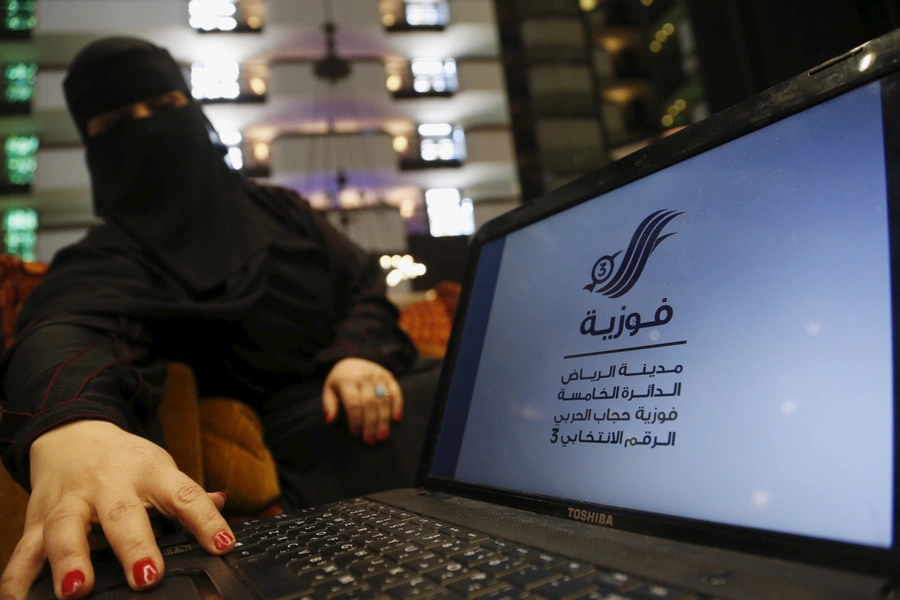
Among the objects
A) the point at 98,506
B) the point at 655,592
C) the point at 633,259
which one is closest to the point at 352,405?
the point at 98,506

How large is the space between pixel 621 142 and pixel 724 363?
12.5 meters

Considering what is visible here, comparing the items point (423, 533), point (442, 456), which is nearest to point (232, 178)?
point (442, 456)

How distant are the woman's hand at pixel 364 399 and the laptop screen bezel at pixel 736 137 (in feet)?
0.94

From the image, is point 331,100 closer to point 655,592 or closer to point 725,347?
point 725,347

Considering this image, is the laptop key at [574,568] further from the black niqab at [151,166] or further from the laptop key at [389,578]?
the black niqab at [151,166]

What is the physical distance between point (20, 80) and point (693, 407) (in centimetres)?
963

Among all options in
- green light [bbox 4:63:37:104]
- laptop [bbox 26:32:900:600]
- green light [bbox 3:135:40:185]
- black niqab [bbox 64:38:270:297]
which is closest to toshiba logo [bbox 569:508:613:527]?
laptop [bbox 26:32:900:600]

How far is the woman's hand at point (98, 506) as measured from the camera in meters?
0.42

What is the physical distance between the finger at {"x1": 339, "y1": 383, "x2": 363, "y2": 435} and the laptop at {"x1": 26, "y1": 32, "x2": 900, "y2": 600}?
0.31 metres

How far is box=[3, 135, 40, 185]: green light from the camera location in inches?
289

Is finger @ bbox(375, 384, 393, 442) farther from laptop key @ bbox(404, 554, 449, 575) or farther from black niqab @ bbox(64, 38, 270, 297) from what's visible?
laptop key @ bbox(404, 554, 449, 575)

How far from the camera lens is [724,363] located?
1.27 ft

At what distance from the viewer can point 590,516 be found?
432 millimetres

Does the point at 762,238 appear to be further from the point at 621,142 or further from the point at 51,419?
the point at 621,142
